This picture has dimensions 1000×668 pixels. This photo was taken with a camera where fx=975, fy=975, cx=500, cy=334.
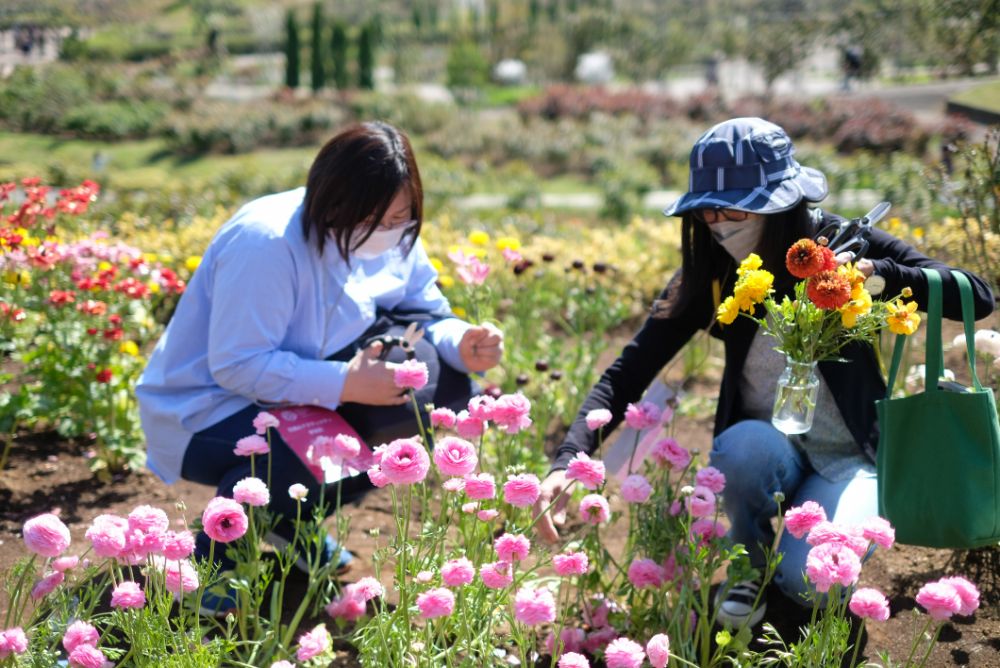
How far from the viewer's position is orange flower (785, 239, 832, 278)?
166cm

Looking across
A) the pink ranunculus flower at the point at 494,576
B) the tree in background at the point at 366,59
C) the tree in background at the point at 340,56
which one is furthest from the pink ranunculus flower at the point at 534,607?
the tree in background at the point at 340,56

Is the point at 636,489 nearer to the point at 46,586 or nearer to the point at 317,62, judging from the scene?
the point at 46,586

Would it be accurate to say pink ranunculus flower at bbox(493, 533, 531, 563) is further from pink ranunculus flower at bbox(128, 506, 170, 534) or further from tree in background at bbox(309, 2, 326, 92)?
tree in background at bbox(309, 2, 326, 92)

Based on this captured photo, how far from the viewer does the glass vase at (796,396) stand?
1.85 m

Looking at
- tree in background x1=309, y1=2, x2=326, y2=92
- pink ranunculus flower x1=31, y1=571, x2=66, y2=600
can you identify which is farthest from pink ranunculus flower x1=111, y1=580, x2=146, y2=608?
tree in background x1=309, y1=2, x2=326, y2=92

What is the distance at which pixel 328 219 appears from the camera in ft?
7.62

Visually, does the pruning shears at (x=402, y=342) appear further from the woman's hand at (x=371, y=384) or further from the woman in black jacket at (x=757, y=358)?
the woman in black jacket at (x=757, y=358)

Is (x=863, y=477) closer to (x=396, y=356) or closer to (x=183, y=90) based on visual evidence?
(x=396, y=356)

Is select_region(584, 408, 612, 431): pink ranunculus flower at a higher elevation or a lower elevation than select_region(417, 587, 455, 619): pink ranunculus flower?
higher

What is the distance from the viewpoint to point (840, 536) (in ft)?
5.04

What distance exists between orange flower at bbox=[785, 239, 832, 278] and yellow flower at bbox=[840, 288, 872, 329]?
9cm

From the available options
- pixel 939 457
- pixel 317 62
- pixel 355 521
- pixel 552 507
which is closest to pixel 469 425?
pixel 552 507

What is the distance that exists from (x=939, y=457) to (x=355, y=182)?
4.60ft

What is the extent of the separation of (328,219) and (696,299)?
0.91 m
